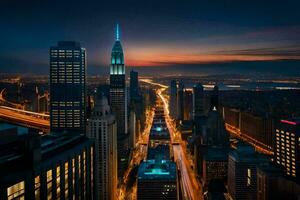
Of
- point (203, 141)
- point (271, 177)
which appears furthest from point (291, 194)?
point (203, 141)

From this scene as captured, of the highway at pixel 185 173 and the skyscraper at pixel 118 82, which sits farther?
the skyscraper at pixel 118 82

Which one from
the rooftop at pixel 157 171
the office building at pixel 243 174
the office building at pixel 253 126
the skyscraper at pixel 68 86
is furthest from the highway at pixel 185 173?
the skyscraper at pixel 68 86

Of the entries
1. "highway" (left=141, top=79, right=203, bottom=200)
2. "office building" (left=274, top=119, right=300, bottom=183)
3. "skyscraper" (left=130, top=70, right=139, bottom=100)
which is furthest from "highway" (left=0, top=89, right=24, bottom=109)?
"skyscraper" (left=130, top=70, right=139, bottom=100)

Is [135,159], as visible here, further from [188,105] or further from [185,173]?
[188,105]

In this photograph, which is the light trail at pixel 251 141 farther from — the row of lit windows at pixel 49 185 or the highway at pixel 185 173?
the row of lit windows at pixel 49 185

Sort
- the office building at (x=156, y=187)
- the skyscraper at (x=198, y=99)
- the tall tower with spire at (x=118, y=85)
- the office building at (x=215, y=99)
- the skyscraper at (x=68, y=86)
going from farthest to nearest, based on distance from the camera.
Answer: the skyscraper at (x=198, y=99) → the office building at (x=215, y=99) → the tall tower with spire at (x=118, y=85) → the skyscraper at (x=68, y=86) → the office building at (x=156, y=187)

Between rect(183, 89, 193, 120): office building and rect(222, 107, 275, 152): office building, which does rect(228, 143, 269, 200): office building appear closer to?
rect(222, 107, 275, 152): office building

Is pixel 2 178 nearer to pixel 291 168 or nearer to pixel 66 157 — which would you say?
pixel 66 157
